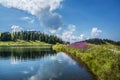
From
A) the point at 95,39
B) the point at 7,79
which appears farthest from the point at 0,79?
the point at 95,39

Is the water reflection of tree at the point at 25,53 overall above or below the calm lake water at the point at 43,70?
above

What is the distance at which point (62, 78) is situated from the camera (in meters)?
23.7

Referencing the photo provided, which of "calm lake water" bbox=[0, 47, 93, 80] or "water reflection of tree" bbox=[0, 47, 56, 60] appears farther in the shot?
"water reflection of tree" bbox=[0, 47, 56, 60]

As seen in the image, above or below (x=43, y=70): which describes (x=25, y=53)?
above

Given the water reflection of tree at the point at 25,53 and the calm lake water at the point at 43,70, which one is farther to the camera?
the water reflection of tree at the point at 25,53

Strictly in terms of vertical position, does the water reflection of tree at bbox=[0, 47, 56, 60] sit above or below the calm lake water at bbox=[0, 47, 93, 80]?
above

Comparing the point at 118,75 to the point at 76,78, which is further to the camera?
the point at 76,78

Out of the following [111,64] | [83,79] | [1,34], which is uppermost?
[1,34]

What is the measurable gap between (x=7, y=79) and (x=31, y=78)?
2.36 m

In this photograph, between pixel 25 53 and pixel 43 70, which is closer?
pixel 43 70

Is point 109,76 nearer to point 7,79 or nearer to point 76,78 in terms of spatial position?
point 76,78

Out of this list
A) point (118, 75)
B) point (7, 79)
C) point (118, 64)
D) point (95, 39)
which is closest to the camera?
point (118, 75)

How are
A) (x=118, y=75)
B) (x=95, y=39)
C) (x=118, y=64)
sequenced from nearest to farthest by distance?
(x=118, y=75), (x=118, y=64), (x=95, y=39)

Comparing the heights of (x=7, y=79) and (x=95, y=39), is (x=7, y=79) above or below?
below
